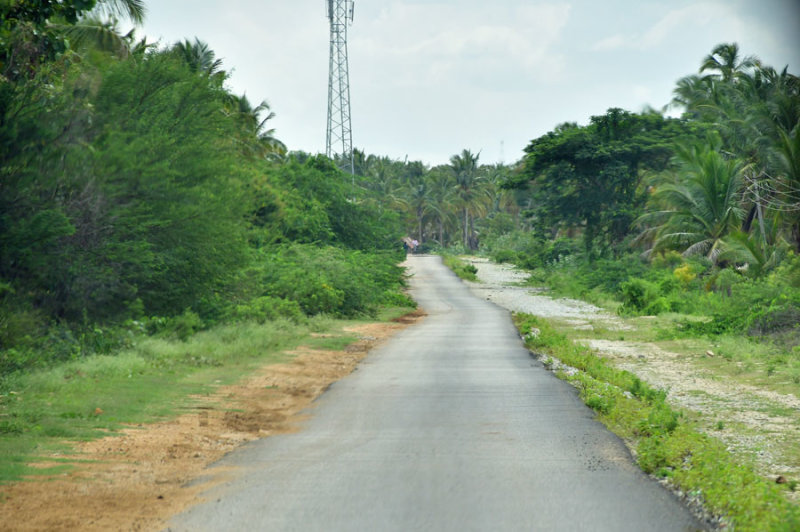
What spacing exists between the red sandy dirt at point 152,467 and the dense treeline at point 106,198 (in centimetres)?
366

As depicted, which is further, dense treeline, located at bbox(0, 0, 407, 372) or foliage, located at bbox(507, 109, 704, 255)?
foliage, located at bbox(507, 109, 704, 255)

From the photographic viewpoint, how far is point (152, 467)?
8.44 metres

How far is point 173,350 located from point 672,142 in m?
41.1

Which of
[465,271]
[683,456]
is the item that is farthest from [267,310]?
[465,271]

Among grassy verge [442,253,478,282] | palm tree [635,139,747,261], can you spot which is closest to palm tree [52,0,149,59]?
palm tree [635,139,747,261]

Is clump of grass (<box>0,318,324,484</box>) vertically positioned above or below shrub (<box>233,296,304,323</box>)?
below

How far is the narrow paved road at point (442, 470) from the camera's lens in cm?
645

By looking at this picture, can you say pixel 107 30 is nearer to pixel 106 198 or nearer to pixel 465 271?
pixel 106 198

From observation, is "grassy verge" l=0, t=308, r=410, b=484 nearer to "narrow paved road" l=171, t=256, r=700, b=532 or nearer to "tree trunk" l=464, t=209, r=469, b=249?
"narrow paved road" l=171, t=256, r=700, b=532

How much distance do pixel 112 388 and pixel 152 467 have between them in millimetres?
4661

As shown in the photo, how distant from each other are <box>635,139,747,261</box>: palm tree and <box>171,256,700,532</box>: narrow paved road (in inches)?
964

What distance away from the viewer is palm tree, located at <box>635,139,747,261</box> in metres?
35.6

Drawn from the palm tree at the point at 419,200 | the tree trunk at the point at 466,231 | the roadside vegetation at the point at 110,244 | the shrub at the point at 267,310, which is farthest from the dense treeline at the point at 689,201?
the palm tree at the point at 419,200

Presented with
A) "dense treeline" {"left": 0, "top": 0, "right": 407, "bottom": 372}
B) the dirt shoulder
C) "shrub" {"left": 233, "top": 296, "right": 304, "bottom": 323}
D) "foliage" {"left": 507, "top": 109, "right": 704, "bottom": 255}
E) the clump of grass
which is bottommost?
the dirt shoulder
